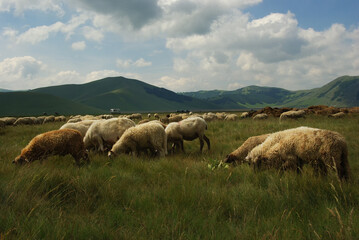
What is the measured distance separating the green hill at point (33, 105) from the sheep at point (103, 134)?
108185 mm

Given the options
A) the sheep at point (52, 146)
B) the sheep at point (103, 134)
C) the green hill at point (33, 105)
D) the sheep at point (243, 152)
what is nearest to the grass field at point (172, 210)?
the sheep at point (52, 146)

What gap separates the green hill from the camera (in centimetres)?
10084

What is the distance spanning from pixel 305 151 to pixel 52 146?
20.8ft

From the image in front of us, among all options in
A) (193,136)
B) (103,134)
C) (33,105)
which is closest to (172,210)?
(103,134)

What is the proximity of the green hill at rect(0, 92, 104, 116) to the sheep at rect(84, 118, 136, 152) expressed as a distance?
355 feet

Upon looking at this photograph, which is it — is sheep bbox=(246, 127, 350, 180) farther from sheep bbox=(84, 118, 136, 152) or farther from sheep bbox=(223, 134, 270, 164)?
sheep bbox=(84, 118, 136, 152)

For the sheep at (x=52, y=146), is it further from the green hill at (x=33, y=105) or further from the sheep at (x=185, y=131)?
the green hill at (x=33, y=105)

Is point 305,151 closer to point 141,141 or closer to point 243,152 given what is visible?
point 243,152

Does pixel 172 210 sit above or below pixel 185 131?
below

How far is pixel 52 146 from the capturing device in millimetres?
5621

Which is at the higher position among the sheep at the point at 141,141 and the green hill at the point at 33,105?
the green hill at the point at 33,105

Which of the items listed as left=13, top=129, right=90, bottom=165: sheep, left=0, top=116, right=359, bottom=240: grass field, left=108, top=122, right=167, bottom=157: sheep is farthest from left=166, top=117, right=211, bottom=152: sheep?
left=0, top=116, right=359, bottom=240: grass field

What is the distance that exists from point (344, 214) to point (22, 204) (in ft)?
14.1

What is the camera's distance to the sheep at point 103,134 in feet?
27.7
